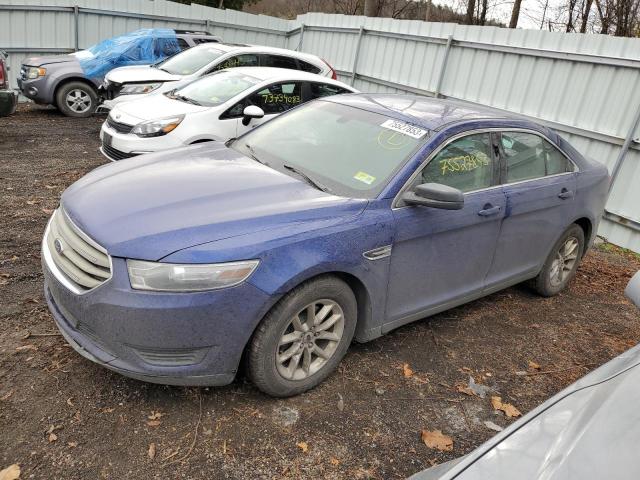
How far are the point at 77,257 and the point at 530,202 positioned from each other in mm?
3260

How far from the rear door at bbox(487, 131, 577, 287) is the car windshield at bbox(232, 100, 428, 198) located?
95 cm

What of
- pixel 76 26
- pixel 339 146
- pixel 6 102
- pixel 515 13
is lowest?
pixel 6 102

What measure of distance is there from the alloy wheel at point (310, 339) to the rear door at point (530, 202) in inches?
61.1

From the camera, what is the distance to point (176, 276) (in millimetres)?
2549

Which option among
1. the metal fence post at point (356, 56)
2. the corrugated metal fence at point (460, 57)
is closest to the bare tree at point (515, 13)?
the corrugated metal fence at point (460, 57)

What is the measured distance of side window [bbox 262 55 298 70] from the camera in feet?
30.1

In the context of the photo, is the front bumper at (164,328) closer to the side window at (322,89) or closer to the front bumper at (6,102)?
the side window at (322,89)

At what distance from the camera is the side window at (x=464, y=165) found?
3525mm

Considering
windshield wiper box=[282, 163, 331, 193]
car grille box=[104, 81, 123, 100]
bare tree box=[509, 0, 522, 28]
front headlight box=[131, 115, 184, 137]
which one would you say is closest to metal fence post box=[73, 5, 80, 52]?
car grille box=[104, 81, 123, 100]

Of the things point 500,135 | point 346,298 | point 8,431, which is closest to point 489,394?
point 346,298

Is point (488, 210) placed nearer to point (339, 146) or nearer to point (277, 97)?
point (339, 146)

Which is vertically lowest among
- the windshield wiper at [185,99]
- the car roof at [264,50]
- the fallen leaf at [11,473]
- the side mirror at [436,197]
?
the fallen leaf at [11,473]

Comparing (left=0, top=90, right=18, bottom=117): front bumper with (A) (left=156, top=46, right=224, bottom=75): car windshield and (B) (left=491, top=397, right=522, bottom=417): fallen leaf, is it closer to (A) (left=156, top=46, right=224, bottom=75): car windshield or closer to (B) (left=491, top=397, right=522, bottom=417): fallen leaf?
(A) (left=156, top=46, right=224, bottom=75): car windshield

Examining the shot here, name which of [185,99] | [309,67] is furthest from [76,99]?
[309,67]
